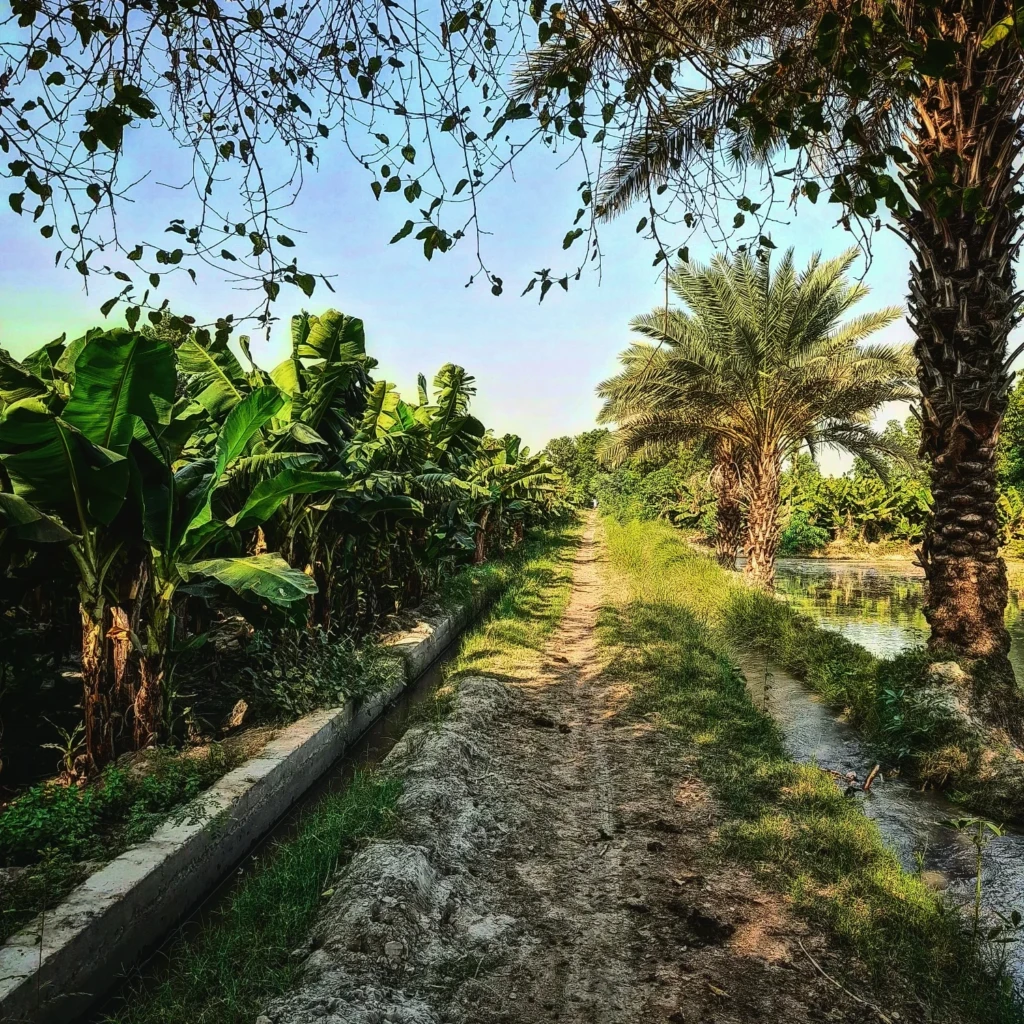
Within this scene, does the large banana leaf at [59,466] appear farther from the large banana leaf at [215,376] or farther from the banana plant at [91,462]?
the large banana leaf at [215,376]

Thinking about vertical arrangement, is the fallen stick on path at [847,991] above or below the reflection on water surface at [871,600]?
below

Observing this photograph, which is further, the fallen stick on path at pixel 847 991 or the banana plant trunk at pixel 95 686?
the banana plant trunk at pixel 95 686

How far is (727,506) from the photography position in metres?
19.6

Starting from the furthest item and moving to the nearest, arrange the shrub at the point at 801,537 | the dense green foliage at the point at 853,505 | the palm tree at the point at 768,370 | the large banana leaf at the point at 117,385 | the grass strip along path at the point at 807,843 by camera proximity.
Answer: the shrub at the point at 801,537, the dense green foliage at the point at 853,505, the palm tree at the point at 768,370, the large banana leaf at the point at 117,385, the grass strip along path at the point at 807,843

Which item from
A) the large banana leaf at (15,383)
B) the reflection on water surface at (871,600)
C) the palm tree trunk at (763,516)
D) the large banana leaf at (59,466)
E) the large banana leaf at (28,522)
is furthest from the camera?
the palm tree trunk at (763,516)

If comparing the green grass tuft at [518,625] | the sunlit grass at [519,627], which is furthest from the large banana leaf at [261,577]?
the sunlit grass at [519,627]

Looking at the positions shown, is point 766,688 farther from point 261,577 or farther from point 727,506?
point 727,506

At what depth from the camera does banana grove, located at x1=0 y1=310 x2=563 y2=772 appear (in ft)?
13.8

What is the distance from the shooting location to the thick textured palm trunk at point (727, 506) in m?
18.5

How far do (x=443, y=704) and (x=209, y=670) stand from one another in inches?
93.5

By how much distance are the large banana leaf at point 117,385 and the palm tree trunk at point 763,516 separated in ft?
40.6

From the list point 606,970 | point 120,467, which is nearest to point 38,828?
point 120,467

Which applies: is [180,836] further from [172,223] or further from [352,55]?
[352,55]

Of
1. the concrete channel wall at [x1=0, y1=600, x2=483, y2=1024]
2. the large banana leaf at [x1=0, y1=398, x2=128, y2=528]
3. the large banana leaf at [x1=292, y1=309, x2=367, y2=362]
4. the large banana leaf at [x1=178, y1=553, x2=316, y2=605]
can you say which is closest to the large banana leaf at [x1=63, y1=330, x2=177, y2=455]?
the large banana leaf at [x1=0, y1=398, x2=128, y2=528]
